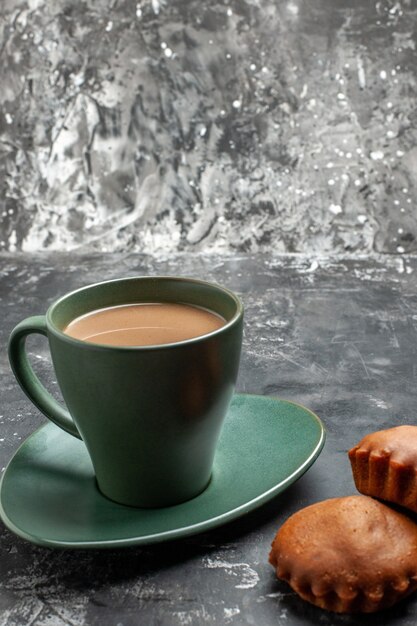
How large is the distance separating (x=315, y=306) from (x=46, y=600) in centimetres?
66

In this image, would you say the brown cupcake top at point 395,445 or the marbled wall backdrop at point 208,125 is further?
the marbled wall backdrop at point 208,125

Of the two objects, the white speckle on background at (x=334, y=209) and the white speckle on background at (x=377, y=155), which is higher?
the white speckle on background at (x=377, y=155)

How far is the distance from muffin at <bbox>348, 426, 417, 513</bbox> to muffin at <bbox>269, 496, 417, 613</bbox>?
0.02 meters

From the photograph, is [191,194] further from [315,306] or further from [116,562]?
[116,562]

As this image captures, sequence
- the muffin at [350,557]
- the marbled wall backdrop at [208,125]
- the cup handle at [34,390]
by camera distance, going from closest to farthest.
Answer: the muffin at [350,557], the cup handle at [34,390], the marbled wall backdrop at [208,125]

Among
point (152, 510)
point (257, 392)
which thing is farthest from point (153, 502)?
point (257, 392)

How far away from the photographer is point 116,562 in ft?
1.87

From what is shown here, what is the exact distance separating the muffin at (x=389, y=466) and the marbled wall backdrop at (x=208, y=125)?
90 cm

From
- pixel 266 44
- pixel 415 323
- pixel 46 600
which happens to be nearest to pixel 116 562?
pixel 46 600

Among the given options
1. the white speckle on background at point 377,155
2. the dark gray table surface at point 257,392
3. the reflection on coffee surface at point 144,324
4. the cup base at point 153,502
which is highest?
the reflection on coffee surface at point 144,324

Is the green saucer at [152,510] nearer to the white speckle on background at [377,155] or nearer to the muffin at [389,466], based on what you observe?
the muffin at [389,466]

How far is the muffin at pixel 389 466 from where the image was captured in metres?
0.56

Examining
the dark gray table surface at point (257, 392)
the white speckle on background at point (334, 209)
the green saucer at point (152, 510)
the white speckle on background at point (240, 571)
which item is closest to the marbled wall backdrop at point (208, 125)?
the white speckle on background at point (334, 209)

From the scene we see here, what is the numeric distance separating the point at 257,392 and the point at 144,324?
Result: 10.1 inches
